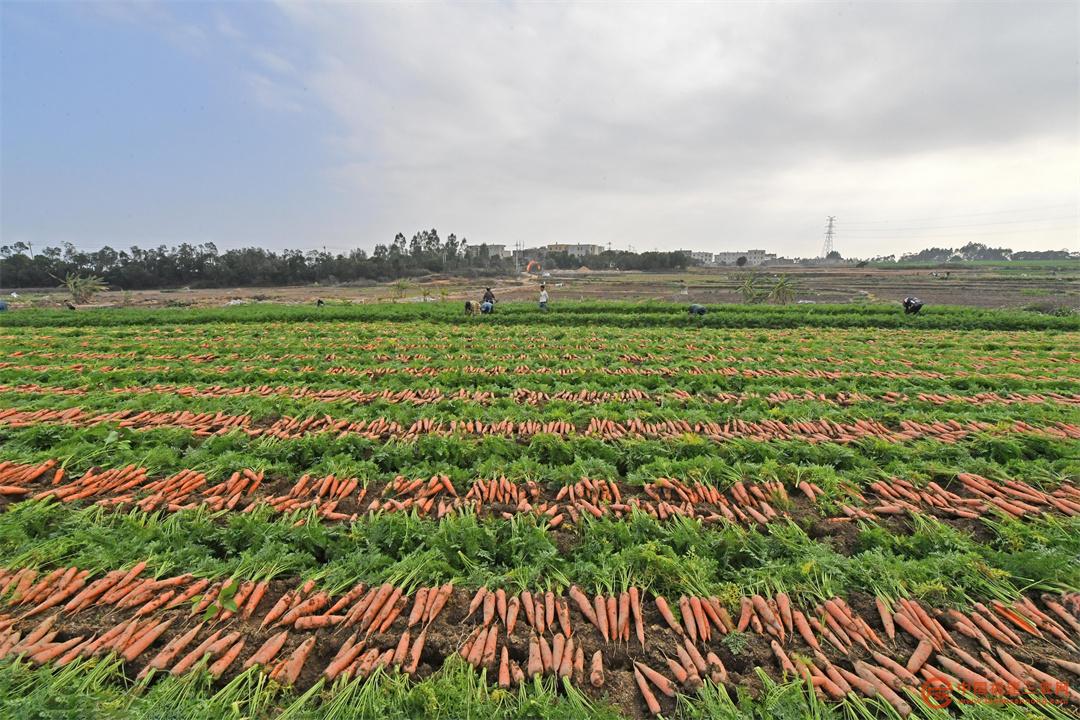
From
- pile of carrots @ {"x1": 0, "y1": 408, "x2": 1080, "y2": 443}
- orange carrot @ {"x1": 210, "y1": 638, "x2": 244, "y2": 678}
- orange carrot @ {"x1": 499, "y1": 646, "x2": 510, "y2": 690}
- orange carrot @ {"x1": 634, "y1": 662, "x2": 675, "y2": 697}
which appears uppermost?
pile of carrots @ {"x1": 0, "y1": 408, "x2": 1080, "y2": 443}

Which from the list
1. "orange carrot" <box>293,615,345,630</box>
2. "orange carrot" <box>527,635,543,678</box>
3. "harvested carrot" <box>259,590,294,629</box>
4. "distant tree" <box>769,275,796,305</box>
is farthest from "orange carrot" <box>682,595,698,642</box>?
"distant tree" <box>769,275,796,305</box>

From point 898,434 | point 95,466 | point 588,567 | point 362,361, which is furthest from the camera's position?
point 362,361

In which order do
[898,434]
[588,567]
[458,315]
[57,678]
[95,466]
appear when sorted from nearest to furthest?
[57,678] → [588,567] → [95,466] → [898,434] → [458,315]

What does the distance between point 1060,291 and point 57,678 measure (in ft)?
238

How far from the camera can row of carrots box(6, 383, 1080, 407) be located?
8.18 m

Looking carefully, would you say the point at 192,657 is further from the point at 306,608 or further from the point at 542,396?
the point at 542,396

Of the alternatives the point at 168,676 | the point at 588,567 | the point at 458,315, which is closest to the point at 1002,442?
the point at 588,567

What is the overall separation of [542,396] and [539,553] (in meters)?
4.72

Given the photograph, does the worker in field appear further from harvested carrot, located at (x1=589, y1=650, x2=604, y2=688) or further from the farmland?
harvested carrot, located at (x1=589, y1=650, x2=604, y2=688)

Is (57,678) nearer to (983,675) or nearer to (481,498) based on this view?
(481,498)

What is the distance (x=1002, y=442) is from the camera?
591 centimetres

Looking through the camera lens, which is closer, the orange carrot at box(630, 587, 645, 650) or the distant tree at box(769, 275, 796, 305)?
the orange carrot at box(630, 587, 645, 650)

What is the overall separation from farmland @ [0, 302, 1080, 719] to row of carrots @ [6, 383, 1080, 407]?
0.27 feet

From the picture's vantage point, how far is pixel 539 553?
3973 mm
